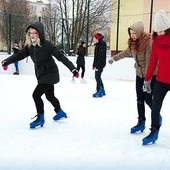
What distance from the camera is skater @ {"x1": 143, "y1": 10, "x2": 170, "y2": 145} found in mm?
3348

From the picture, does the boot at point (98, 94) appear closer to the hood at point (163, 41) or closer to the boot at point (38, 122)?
the boot at point (38, 122)

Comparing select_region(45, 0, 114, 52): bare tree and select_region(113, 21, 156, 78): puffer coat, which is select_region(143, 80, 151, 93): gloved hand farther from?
select_region(45, 0, 114, 52): bare tree

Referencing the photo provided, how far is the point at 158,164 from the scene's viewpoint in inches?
120

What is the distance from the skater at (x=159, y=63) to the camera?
335 centimetres

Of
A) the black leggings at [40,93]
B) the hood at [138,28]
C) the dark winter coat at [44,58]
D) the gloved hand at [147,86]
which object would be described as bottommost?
the black leggings at [40,93]

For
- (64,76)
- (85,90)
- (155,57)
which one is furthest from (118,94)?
(64,76)

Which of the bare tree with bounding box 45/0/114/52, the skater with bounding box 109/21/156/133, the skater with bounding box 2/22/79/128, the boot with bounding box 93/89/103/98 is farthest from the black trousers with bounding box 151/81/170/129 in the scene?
the bare tree with bounding box 45/0/114/52

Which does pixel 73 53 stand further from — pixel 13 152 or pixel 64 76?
pixel 13 152

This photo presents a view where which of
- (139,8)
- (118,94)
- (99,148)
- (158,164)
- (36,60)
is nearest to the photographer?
(158,164)

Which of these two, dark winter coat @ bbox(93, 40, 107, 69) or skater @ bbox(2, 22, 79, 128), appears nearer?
skater @ bbox(2, 22, 79, 128)

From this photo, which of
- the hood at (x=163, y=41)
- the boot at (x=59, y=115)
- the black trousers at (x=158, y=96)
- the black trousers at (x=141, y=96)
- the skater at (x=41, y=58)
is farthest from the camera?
the boot at (x=59, y=115)

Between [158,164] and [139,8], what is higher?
[139,8]

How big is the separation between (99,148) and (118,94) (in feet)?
15.2

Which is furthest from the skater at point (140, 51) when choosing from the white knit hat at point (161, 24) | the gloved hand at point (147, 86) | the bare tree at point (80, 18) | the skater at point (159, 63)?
the bare tree at point (80, 18)
